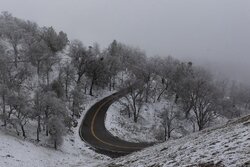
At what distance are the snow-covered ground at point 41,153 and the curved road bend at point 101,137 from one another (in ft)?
8.15

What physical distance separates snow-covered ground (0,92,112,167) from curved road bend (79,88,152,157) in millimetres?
2484

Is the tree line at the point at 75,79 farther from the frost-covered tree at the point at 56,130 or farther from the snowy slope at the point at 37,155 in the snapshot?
the snowy slope at the point at 37,155

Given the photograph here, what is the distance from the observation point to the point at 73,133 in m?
68.0

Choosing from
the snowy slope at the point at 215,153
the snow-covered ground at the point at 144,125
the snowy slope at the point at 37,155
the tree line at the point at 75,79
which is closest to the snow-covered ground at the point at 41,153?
the snowy slope at the point at 37,155

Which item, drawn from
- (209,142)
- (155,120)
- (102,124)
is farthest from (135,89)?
(209,142)

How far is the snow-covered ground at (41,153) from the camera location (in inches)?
1725

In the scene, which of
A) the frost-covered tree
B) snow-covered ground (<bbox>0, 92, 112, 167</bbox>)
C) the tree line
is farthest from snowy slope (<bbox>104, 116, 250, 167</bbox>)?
the tree line

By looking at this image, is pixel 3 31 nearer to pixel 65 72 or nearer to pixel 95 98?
pixel 65 72

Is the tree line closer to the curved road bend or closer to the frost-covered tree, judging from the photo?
the frost-covered tree

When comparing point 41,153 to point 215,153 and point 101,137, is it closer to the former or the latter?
point 101,137

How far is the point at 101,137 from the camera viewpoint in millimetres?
68000

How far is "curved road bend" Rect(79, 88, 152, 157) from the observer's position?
206 feet

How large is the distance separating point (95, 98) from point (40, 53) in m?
17.6

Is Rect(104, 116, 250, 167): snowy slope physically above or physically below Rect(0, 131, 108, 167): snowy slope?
above
